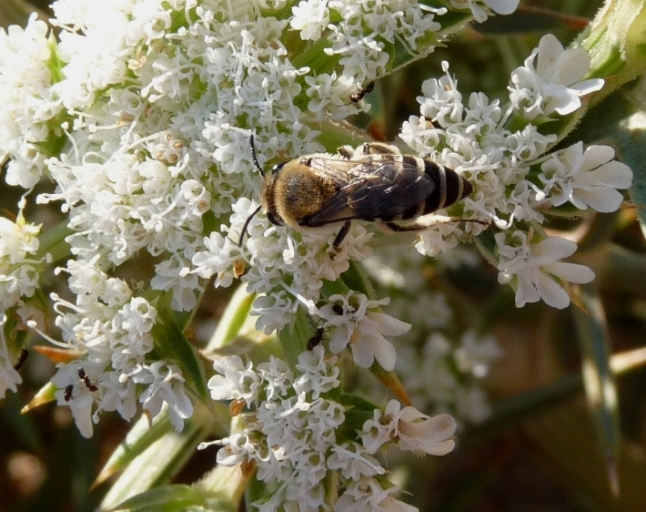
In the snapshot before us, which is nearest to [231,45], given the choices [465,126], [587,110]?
[465,126]

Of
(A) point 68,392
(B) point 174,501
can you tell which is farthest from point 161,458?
(A) point 68,392

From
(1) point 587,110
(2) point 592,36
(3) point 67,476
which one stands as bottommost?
(3) point 67,476

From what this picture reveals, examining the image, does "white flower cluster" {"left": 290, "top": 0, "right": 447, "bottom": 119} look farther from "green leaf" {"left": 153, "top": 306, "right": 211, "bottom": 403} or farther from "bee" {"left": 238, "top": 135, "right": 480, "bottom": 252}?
"green leaf" {"left": 153, "top": 306, "right": 211, "bottom": 403}

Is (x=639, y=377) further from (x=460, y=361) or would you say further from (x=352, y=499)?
(x=352, y=499)

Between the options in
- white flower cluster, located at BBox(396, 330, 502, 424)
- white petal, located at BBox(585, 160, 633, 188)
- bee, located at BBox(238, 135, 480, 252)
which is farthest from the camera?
white flower cluster, located at BBox(396, 330, 502, 424)

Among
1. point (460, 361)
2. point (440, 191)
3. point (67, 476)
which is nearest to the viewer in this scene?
point (440, 191)

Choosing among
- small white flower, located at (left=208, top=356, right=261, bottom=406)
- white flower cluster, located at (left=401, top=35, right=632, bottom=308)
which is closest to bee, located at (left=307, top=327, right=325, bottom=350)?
small white flower, located at (left=208, top=356, right=261, bottom=406)
